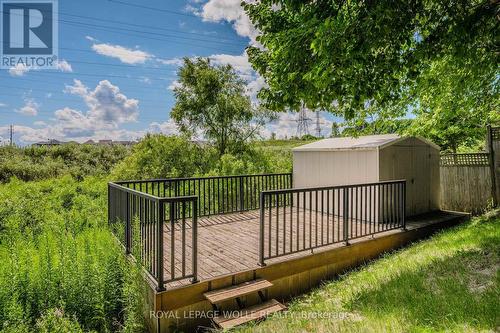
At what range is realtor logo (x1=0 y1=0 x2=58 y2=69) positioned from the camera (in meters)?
7.48

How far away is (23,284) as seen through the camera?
118 inches

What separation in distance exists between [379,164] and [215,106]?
Answer: 7.62 metres

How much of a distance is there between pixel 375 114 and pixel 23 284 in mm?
7903

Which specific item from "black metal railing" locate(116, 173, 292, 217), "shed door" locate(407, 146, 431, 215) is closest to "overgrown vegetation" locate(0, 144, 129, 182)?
"black metal railing" locate(116, 173, 292, 217)

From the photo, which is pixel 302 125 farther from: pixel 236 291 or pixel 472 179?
pixel 236 291

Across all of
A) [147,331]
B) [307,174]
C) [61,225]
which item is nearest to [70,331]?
[147,331]

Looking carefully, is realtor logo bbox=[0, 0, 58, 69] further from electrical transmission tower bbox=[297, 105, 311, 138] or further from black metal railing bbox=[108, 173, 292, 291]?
electrical transmission tower bbox=[297, 105, 311, 138]

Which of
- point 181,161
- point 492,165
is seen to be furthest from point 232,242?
point 492,165

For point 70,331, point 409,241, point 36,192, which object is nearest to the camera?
point 70,331

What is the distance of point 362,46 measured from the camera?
139 inches

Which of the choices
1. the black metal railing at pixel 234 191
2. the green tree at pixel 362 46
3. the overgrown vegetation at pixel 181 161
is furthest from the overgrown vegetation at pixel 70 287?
the overgrown vegetation at pixel 181 161

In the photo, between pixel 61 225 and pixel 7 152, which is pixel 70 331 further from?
pixel 7 152

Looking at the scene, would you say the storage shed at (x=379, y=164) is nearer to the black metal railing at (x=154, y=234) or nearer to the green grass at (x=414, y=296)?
the green grass at (x=414, y=296)

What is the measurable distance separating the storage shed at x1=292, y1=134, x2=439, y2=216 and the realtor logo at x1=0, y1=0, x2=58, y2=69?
287 inches
